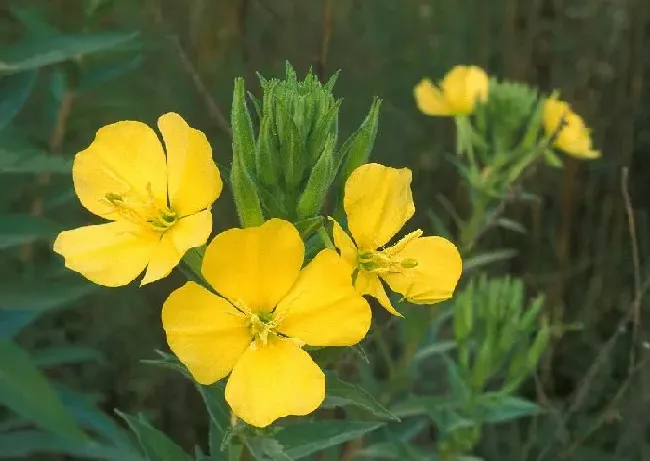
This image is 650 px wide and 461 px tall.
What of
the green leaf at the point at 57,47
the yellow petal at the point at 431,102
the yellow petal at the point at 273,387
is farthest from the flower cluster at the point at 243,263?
the yellow petal at the point at 431,102

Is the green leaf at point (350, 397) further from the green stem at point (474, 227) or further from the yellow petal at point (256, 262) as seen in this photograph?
the green stem at point (474, 227)

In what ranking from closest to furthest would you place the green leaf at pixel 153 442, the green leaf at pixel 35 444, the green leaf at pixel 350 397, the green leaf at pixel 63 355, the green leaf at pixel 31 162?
the green leaf at pixel 350 397, the green leaf at pixel 153 442, the green leaf at pixel 31 162, the green leaf at pixel 35 444, the green leaf at pixel 63 355

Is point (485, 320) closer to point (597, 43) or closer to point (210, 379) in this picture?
point (210, 379)

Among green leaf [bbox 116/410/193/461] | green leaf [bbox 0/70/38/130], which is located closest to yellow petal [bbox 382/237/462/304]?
green leaf [bbox 116/410/193/461]

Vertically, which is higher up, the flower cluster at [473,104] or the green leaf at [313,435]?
the flower cluster at [473,104]

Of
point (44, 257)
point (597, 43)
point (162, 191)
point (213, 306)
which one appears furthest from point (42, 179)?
point (597, 43)

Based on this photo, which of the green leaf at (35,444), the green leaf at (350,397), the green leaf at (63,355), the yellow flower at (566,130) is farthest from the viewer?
the yellow flower at (566,130)
